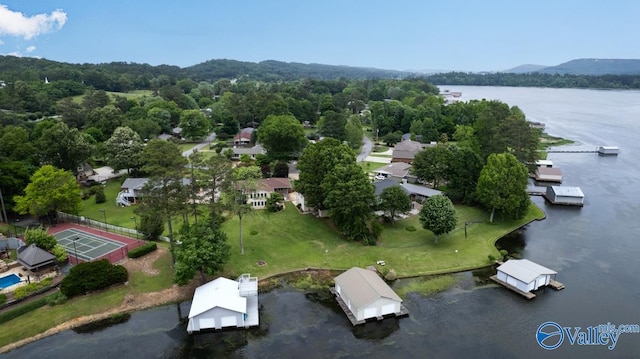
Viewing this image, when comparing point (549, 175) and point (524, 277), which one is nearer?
point (524, 277)

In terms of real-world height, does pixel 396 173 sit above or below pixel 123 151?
below

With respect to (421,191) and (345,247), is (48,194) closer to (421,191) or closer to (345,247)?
(345,247)

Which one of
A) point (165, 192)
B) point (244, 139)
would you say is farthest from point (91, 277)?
point (244, 139)

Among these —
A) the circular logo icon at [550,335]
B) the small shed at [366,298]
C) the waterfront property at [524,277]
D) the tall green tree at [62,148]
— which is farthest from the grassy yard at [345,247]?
the tall green tree at [62,148]

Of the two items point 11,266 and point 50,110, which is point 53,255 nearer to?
point 11,266

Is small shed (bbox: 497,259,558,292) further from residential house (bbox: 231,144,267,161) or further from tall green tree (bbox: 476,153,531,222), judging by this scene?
residential house (bbox: 231,144,267,161)

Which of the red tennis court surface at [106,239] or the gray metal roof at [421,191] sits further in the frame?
the gray metal roof at [421,191]

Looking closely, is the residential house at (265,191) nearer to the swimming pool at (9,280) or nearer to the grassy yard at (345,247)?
the grassy yard at (345,247)
